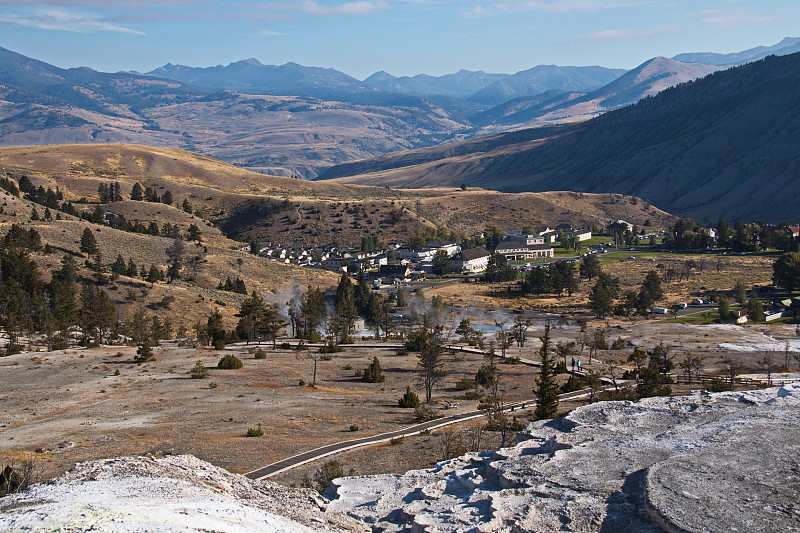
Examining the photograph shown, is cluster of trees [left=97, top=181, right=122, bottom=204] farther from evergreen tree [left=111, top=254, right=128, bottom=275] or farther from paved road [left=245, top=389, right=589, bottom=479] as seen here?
paved road [left=245, top=389, right=589, bottom=479]

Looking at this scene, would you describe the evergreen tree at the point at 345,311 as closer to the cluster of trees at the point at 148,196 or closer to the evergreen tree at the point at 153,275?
the evergreen tree at the point at 153,275

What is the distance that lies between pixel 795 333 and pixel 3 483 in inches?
3013

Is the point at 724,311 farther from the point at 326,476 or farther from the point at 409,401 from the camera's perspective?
the point at 326,476

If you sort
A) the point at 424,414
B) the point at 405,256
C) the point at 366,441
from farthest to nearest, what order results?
the point at 405,256 → the point at 424,414 → the point at 366,441

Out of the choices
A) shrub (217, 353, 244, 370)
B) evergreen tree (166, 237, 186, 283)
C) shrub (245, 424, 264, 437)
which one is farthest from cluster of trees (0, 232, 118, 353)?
shrub (245, 424, 264, 437)

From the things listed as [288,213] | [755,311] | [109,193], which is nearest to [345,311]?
[755,311]

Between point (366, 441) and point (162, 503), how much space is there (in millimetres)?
20406

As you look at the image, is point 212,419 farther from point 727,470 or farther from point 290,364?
point 727,470

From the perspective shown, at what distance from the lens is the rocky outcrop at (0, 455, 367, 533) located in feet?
59.9

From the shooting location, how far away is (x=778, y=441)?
23.9 metres

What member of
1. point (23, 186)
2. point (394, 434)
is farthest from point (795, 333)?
point (23, 186)

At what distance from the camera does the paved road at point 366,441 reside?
3462 centimetres

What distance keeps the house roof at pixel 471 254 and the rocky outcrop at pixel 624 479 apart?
108435mm

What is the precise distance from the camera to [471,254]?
13962 cm
